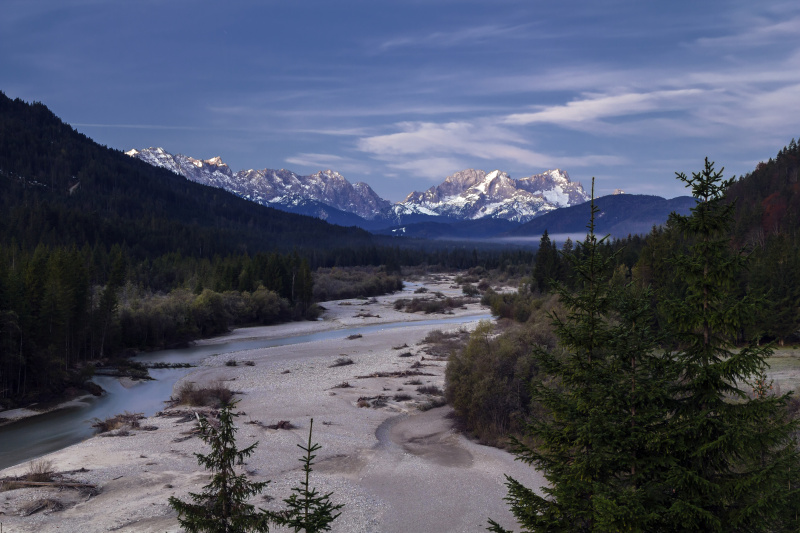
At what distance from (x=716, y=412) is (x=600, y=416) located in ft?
5.34

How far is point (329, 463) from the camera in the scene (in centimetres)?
2461

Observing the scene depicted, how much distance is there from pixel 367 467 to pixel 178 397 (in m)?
18.6

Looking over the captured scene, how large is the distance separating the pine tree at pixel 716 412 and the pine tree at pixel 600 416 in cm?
40

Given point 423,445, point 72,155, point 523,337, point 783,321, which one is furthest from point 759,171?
point 72,155

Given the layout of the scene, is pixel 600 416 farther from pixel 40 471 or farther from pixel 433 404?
pixel 433 404

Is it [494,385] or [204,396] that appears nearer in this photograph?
[494,385]

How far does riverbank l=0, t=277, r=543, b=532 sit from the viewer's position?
62.6ft

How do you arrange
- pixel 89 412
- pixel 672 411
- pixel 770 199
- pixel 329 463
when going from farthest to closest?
pixel 770 199, pixel 89 412, pixel 329 463, pixel 672 411

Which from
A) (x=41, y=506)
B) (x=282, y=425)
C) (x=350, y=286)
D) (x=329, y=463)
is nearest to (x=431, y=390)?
(x=282, y=425)

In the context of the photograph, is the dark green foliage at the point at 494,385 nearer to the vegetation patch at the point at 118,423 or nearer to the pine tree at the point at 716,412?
the vegetation patch at the point at 118,423

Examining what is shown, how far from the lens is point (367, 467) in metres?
24.3

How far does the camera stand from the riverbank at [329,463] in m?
19.1

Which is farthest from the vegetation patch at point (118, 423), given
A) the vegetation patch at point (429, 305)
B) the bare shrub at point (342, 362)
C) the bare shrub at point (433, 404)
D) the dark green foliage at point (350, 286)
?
the dark green foliage at point (350, 286)

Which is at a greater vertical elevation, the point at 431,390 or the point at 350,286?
the point at 350,286
